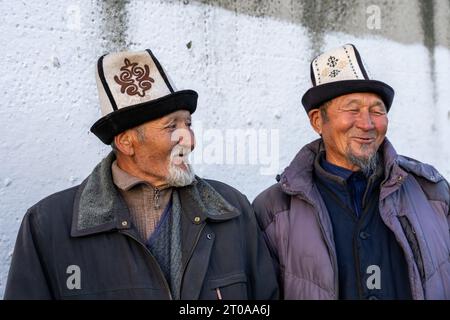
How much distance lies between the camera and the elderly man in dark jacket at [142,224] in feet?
8.88

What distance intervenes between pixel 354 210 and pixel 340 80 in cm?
61

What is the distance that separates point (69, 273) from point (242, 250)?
0.73 metres

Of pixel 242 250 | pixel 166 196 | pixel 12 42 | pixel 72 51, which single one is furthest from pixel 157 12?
pixel 242 250

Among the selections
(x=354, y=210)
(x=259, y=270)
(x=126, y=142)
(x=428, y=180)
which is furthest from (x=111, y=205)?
(x=428, y=180)

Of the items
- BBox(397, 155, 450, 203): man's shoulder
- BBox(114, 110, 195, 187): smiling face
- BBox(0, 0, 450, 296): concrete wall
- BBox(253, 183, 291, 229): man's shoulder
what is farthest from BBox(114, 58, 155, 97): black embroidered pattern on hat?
BBox(397, 155, 450, 203): man's shoulder

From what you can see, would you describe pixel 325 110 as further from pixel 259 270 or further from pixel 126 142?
pixel 126 142

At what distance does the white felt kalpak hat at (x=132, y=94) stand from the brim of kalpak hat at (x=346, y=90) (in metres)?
0.61

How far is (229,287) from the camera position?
2.82 metres

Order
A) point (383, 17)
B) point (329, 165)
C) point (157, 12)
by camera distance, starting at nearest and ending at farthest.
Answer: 1. point (329, 165)
2. point (157, 12)
3. point (383, 17)

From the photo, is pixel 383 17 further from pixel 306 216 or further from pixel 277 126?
pixel 306 216

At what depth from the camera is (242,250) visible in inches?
115

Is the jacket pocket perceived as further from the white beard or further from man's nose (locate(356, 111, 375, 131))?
man's nose (locate(356, 111, 375, 131))

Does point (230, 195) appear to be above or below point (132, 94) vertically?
below

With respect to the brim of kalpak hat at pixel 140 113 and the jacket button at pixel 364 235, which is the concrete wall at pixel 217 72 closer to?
the brim of kalpak hat at pixel 140 113
